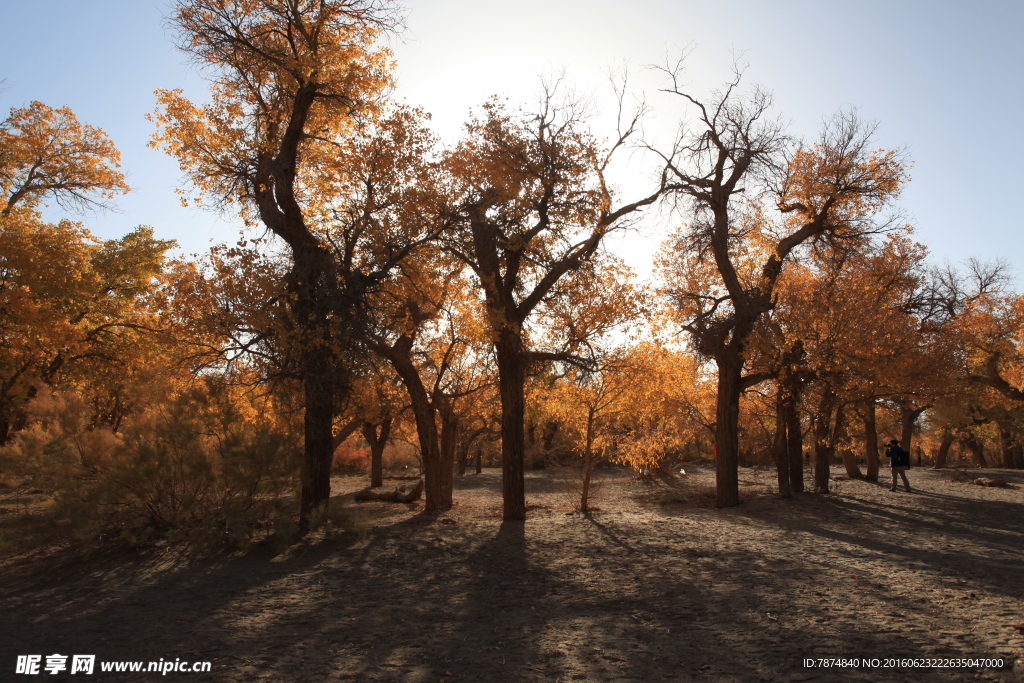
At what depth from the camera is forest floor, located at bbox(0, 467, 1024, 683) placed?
15.5ft

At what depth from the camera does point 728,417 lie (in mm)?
15148

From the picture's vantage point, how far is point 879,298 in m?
15.6

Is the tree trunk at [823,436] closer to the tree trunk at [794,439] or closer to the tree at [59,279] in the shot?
the tree trunk at [794,439]

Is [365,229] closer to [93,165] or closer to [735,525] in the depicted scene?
[735,525]

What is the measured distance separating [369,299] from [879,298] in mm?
12962

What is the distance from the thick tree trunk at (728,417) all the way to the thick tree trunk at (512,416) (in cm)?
565

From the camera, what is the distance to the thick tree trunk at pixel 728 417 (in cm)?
1502

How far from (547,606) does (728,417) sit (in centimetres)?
994

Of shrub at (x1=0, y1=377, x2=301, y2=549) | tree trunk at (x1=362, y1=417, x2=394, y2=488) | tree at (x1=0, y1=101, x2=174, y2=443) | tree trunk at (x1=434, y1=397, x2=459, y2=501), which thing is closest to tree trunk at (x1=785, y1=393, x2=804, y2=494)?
tree trunk at (x1=434, y1=397, x2=459, y2=501)

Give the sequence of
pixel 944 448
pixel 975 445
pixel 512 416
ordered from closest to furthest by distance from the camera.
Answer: pixel 512 416, pixel 944 448, pixel 975 445

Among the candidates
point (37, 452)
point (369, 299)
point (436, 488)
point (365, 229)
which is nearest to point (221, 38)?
point (365, 229)

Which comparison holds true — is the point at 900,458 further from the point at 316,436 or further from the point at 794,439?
the point at 316,436

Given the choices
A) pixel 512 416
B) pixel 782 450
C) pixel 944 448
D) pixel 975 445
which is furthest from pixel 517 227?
pixel 975 445

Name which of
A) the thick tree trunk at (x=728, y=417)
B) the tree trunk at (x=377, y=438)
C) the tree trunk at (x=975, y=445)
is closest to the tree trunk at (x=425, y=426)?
the tree trunk at (x=377, y=438)
